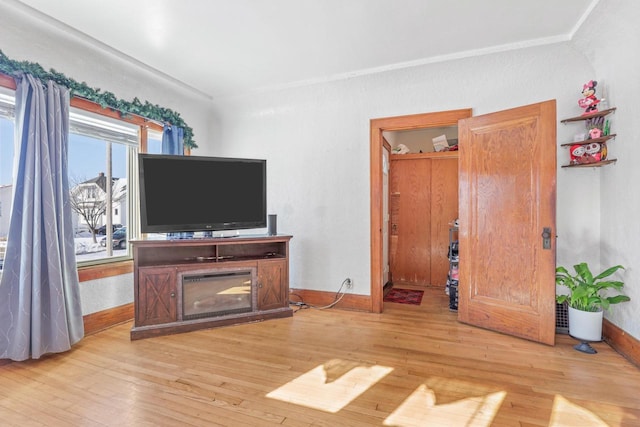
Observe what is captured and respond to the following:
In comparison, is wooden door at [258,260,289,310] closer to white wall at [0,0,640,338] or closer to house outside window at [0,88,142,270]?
white wall at [0,0,640,338]

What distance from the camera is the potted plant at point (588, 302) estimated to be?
2.30 meters

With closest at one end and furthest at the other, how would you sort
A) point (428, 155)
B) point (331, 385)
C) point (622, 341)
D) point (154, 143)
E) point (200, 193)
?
point (331, 385) → point (622, 341) → point (200, 193) → point (154, 143) → point (428, 155)

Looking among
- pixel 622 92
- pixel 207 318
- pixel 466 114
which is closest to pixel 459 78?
pixel 466 114

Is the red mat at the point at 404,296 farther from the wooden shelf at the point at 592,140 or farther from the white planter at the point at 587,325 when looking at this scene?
the wooden shelf at the point at 592,140

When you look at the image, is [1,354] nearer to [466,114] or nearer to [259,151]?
[259,151]

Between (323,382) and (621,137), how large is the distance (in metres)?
2.85

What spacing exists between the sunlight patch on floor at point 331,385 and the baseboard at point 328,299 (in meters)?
1.22

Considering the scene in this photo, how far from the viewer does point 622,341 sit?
229 cm

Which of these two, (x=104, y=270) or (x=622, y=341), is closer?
(x=622, y=341)

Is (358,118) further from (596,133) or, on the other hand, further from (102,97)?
(102,97)

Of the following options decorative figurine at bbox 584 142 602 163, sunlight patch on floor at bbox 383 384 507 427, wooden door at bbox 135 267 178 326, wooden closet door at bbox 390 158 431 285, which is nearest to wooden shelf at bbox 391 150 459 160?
wooden closet door at bbox 390 158 431 285

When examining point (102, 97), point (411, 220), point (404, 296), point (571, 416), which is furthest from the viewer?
point (411, 220)

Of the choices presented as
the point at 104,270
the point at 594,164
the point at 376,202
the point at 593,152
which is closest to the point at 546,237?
the point at 594,164

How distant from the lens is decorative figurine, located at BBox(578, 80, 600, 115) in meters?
2.51
